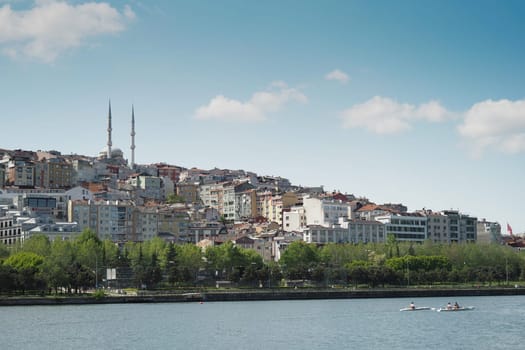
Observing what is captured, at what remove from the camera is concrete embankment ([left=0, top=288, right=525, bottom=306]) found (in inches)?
3474

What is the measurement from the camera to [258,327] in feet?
216

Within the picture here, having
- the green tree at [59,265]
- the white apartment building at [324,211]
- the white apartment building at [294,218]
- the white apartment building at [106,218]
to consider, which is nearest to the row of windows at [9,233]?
the white apartment building at [106,218]

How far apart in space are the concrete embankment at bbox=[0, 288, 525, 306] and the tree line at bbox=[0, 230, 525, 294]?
2.54 meters

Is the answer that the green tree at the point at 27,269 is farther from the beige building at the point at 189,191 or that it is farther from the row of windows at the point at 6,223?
the beige building at the point at 189,191

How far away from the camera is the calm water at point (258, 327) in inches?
2210

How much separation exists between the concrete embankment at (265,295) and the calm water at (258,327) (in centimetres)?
246

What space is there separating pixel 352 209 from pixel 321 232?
1782 centimetres

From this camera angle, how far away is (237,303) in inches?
3720

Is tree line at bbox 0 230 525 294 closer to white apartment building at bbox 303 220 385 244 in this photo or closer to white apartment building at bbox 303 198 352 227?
white apartment building at bbox 303 220 385 244

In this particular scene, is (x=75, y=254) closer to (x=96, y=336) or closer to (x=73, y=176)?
(x=96, y=336)

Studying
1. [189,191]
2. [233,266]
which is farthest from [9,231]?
[189,191]

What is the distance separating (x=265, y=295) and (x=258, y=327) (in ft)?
109

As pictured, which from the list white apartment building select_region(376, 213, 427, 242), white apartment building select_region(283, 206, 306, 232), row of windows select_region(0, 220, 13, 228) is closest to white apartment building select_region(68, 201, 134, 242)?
row of windows select_region(0, 220, 13, 228)

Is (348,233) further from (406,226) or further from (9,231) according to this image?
(9,231)
